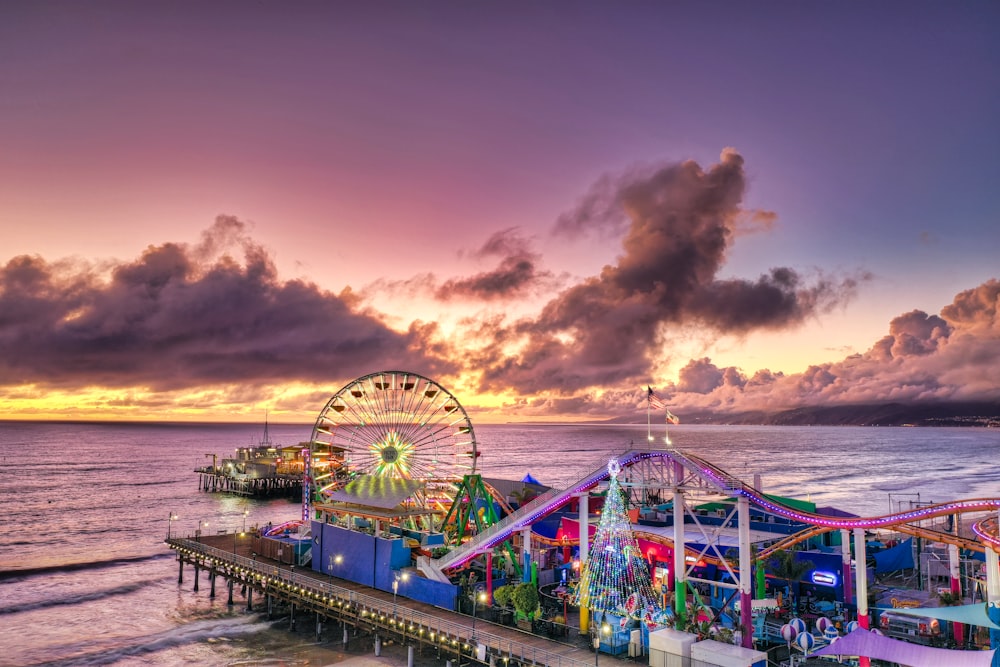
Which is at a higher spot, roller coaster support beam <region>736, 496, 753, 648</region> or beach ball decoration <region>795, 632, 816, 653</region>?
roller coaster support beam <region>736, 496, 753, 648</region>

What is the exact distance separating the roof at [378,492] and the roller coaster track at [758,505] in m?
5.93

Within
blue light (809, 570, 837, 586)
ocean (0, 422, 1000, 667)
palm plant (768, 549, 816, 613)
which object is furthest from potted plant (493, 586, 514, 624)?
blue light (809, 570, 837, 586)

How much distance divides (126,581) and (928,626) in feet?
201

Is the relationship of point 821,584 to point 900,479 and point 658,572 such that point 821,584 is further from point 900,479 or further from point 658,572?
point 900,479

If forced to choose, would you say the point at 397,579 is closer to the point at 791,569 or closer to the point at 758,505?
the point at 758,505

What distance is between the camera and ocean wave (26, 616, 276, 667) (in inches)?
1678

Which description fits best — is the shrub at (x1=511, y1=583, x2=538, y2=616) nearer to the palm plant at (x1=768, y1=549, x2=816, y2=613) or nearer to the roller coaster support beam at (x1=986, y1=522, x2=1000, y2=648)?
the palm plant at (x1=768, y1=549, x2=816, y2=613)

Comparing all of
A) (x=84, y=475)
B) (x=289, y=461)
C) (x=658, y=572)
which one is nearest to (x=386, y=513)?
(x=658, y=572)

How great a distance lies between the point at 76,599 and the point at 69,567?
14.5 meters

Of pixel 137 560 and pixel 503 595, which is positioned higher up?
pixel 503 595

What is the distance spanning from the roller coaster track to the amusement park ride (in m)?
0.08

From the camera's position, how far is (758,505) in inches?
1415

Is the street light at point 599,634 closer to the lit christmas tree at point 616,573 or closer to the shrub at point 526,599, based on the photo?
the lit christmas tree at point 616,573

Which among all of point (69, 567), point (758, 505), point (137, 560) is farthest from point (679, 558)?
point (69, 567)
